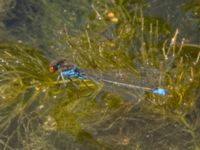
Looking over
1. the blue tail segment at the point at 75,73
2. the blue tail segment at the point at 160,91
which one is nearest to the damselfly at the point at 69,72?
the blue tail segment at the point at 75,73

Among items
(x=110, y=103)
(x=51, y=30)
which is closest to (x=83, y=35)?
(x=51, y=30)

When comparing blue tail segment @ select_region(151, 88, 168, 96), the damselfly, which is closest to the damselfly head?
the damselfly

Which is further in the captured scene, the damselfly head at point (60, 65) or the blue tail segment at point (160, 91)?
the damselfly head at point (60, 65)

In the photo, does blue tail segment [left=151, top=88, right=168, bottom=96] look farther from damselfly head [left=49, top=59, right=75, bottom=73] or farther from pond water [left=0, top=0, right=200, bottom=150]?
damselfly head [left=49, top=59, right=75, bottom=73]

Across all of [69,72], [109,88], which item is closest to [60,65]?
[69,72]

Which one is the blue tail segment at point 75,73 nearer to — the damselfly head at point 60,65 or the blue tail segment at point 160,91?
the damselfly head at point 60,65

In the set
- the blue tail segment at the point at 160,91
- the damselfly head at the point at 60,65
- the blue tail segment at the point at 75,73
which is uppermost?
the damselfly head at the point at 60,65

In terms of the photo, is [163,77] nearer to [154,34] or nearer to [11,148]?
[154,34]
